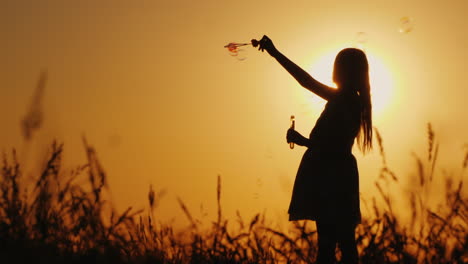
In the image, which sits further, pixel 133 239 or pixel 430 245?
pixel 430 245

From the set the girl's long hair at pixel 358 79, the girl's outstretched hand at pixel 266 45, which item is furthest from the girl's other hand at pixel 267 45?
the girl's long hair at pixel 358 79

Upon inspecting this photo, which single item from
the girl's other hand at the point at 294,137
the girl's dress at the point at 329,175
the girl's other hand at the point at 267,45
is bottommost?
the girl's dress at the point at 329,175

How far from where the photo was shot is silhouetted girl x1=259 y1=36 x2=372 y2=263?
4.21 metres

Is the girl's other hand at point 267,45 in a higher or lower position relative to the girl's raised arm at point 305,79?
higher

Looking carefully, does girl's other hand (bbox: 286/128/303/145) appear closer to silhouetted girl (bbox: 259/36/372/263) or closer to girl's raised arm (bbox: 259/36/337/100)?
silhouetted girl (bbox: 259/36/372/263)

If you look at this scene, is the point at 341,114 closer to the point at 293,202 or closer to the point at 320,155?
the point at 320,155

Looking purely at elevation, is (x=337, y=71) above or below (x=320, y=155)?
above

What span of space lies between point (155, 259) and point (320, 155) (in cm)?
148

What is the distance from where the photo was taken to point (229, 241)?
3.46m

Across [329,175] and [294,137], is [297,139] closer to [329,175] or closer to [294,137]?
[294,137]

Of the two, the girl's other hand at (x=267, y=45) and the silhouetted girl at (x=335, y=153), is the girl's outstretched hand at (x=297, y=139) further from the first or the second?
the girl's other hand at (x=267, y=45)

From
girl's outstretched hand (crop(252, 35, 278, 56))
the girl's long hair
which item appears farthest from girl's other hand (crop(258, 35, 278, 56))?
the girl's long hair

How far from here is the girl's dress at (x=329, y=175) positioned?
4.24 metres

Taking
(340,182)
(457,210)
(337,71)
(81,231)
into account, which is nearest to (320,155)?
(340,182)
